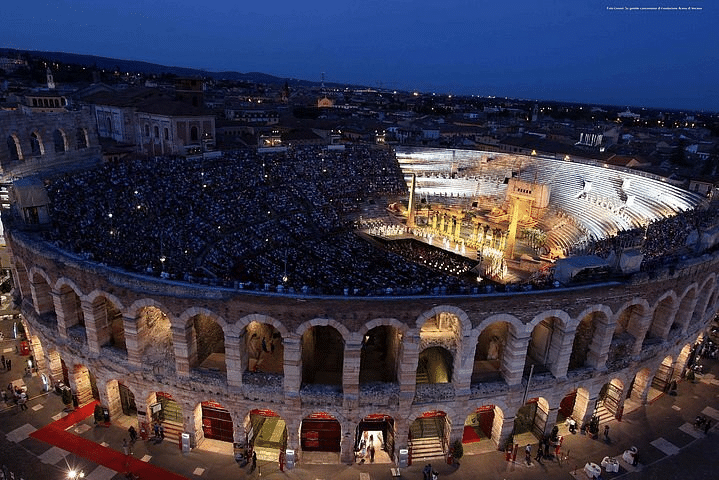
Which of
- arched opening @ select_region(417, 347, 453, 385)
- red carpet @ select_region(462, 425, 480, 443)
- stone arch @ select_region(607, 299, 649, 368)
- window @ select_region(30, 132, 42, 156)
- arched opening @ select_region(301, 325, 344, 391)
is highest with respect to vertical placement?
window @ select_region(30, 132, 42, 156)

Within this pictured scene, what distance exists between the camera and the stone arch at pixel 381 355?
26219 millimetres

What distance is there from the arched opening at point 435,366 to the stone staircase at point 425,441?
7.47ft

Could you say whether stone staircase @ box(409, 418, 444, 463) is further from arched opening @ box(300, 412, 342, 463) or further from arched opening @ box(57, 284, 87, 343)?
arched opening @ box(57, 284, 87, 343)

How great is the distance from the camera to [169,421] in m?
26.8

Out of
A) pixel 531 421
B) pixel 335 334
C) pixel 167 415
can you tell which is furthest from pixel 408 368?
pixel 167 415

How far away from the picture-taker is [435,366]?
29109 mm

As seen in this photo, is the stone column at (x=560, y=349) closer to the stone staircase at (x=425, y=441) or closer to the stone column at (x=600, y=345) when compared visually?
the stone column at (x=600, y=345)

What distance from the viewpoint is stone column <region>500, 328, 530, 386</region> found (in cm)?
2458

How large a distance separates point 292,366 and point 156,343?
8.97 meters

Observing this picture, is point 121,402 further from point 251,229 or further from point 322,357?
point 251,229

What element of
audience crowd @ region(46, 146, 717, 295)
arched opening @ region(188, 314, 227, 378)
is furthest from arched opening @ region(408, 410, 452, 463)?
arched opening @ region(188, 314, 227, 378)

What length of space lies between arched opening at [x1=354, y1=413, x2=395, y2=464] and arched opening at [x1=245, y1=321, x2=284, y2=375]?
5461 mm

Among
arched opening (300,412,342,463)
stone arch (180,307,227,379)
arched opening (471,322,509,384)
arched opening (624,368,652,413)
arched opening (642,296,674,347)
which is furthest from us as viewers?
arched opening (624,368,652,413)

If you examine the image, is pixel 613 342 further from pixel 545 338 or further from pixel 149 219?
pixel 149 219
